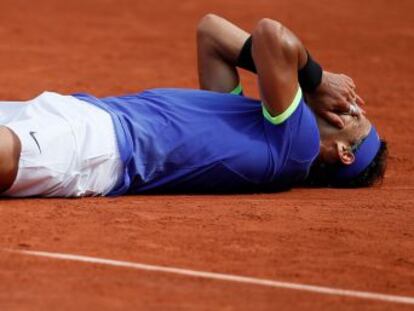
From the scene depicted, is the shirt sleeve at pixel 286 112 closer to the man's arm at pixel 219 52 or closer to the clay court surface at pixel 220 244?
the clay court surface at pixel 220 244

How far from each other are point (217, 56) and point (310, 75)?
2.99 feet

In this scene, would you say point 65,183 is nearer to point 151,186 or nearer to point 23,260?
point 151,186

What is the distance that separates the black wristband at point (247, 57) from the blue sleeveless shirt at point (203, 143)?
0.40 m

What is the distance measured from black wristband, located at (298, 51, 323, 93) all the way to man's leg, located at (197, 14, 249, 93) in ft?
2.27

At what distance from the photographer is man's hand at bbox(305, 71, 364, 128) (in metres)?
7.93

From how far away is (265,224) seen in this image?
7094mm

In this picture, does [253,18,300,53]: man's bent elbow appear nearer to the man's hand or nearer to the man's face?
the man's hand

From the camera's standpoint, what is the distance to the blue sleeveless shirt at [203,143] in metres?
7.50

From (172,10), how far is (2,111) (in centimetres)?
958

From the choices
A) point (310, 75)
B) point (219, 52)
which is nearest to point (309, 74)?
point (310, 75)

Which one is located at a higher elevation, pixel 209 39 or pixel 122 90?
pixel 209 39

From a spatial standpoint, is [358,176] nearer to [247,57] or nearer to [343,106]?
[343,106]

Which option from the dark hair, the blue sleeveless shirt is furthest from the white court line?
the dark hair

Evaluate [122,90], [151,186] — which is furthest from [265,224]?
[122,90]
